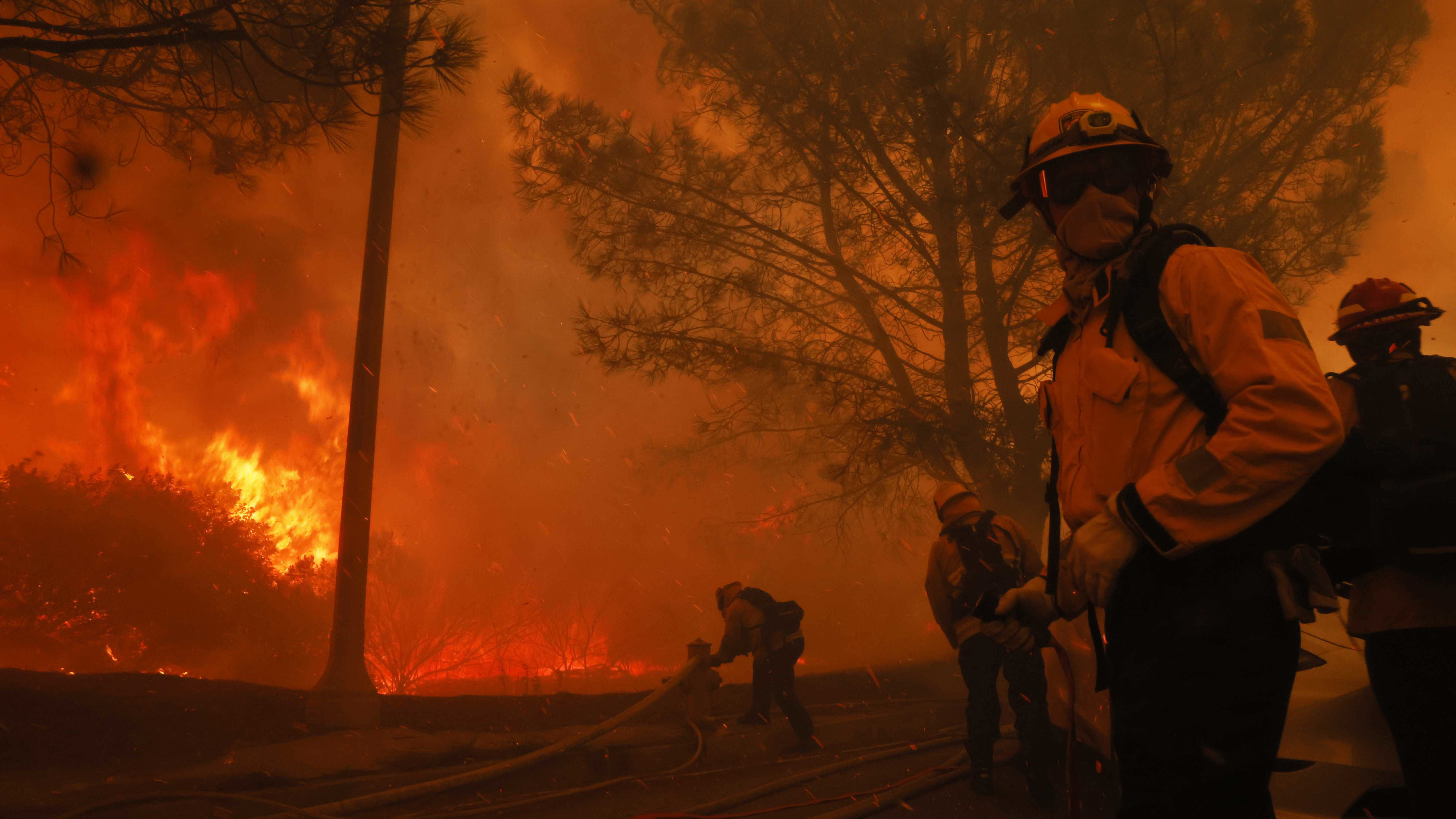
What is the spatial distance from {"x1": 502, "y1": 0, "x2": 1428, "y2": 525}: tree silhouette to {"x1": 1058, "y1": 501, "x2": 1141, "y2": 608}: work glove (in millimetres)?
5221

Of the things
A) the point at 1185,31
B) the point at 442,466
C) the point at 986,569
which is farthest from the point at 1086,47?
the point at 442,466

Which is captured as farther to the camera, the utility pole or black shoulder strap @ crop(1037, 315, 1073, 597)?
the utility pole

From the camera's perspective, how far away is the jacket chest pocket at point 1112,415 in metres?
1.39

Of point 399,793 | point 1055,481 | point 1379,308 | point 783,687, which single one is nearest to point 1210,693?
point 1055,481

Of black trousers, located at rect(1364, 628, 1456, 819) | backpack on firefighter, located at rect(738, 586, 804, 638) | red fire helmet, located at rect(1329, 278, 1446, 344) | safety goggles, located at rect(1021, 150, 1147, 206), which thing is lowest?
black trousers, located at rect(1364, 628, 1456, 819)

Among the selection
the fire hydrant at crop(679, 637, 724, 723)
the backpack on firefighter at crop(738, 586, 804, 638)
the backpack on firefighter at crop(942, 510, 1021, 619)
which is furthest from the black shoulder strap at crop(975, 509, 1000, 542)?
the fire hydrant at crop(679, 637, 724, 723)

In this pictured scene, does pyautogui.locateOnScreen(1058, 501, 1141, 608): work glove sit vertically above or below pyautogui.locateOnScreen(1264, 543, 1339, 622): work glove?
above

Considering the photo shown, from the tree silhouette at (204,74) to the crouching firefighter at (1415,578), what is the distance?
4364mm

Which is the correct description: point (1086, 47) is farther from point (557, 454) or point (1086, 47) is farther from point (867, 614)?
point (867, 614)

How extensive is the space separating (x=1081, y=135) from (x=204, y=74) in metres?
6.36

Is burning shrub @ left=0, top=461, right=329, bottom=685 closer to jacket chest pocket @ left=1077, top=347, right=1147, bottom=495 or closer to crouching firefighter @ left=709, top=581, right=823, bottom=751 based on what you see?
crouching firefighter @ left=709, top=581, right=823, bottom=751

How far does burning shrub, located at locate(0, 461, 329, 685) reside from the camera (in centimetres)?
1858

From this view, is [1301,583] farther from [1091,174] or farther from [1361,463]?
[1091,174]

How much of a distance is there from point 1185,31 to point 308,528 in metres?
26.3
